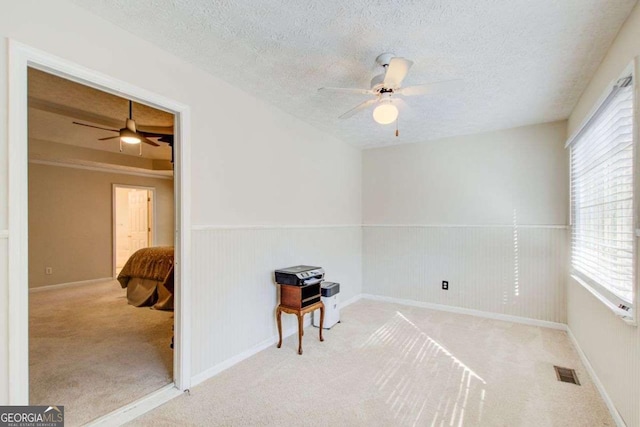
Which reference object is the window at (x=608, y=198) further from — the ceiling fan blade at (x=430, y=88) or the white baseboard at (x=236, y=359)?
the white baseboard at (x=236, y=359)

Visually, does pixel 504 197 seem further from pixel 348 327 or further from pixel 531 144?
pixel 348 327

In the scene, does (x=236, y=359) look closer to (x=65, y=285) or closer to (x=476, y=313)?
(x=476, y=313)

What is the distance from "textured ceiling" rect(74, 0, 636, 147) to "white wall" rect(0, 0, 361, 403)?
0.45 ft

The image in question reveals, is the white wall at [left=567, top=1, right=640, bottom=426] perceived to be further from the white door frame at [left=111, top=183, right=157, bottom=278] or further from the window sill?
the white door frame at [left=111, top=183, right=157, bottom=278]

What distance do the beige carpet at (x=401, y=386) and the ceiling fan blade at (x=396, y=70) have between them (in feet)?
7.26

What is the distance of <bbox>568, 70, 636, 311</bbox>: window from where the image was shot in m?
1.77

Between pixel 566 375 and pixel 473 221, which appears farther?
pixel 473 221

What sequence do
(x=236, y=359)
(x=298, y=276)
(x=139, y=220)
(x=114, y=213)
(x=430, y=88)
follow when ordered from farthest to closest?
(x=139, y=220)
(x=114, y=213)
(x=298, y=276)
(x=236, y=359)
(x=430, y=88)

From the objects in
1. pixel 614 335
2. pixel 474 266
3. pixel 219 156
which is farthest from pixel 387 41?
pixel 474 266

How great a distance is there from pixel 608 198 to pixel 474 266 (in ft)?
6.80

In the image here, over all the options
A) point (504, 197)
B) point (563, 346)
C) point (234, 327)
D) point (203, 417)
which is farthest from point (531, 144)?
point (203, 417)

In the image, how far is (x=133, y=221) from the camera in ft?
23.3

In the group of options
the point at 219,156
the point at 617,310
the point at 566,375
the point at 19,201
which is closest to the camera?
the point at 19,201

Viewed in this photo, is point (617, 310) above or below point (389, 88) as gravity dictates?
below
